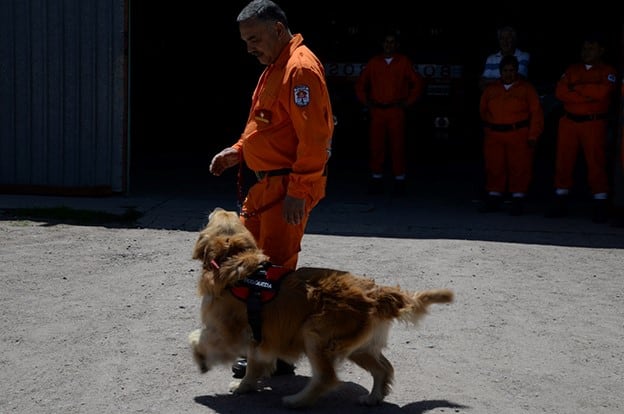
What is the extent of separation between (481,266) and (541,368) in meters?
2.50

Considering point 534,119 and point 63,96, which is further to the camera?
point 63,96

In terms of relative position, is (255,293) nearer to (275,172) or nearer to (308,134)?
(275,172)

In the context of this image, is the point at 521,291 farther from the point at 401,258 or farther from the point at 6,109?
the point at 6,109

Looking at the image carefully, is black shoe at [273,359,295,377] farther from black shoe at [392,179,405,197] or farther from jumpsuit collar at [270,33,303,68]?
black shoe at [392,179,405,197]

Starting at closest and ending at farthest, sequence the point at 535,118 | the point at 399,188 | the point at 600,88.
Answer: the point at 600,88
the point at 535,118
the point at 399,188

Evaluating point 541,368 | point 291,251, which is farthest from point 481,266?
point 291,251

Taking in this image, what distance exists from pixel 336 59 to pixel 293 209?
1057cm

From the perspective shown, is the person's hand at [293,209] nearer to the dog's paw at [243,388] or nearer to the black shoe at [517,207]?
the dog's paw at [243,388]

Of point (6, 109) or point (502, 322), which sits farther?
point (6, 109)

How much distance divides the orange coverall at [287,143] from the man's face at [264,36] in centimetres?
6

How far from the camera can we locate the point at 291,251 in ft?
17.2

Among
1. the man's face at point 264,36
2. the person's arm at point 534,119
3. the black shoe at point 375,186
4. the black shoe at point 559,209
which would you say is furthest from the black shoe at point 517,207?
the man's face at point 264,36

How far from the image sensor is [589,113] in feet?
33.4

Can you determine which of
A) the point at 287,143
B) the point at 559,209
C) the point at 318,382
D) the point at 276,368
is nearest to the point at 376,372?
the point at 318,382
